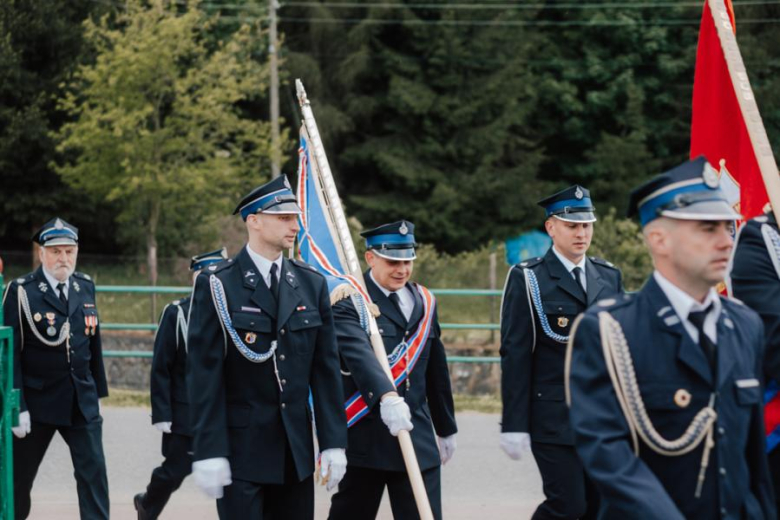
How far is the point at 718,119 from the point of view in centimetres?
619

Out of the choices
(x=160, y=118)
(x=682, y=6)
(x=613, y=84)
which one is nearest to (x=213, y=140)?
(x=160, y=118)

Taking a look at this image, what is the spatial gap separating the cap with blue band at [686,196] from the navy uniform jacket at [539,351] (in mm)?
2904

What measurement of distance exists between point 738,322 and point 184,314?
507 cm

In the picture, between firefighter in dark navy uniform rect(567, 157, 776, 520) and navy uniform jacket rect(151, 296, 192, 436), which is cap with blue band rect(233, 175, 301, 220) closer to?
firefighter in dark navy uniform rect(567, 157, 776, 520)

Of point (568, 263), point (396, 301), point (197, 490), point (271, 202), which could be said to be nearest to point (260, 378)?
point (271, 202)

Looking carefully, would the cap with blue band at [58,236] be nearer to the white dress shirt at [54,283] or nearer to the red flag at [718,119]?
the white dress shirt at [54,283]

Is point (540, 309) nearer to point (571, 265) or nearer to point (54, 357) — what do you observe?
point (571, 265)

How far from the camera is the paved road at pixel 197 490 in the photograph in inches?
348

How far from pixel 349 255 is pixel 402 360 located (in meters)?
0.90

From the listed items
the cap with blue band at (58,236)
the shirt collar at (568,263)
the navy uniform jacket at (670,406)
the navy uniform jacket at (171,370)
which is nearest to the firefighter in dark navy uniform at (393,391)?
the shirt collar at (568,263)

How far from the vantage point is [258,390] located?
218 inches

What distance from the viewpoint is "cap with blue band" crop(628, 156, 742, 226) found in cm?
354

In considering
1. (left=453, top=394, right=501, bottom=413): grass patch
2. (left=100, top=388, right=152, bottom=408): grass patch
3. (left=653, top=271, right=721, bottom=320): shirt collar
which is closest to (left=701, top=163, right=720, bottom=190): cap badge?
(left=653, top=271, right=721, bottom=320): shirt collar

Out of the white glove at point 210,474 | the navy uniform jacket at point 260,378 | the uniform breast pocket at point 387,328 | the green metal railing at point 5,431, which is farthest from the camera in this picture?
the uniform breast pocket at point 387,328
